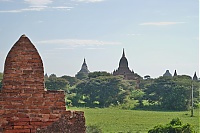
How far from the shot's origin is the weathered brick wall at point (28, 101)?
4.59m

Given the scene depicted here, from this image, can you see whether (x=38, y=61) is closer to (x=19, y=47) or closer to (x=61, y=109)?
(x=19, y=47)

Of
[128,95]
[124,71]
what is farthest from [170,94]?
[124,71]

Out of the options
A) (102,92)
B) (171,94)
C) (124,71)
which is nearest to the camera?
(171,94)

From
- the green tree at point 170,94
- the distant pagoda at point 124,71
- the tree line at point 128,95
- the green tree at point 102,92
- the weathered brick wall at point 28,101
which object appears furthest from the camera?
the distant pagoda at point 124,71

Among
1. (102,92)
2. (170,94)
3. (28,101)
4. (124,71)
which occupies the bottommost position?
(28,101)

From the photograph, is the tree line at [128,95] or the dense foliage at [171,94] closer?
the dense foliage at [171,94]

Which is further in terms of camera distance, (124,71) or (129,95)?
(124,71)

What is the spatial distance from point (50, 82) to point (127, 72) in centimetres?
3139

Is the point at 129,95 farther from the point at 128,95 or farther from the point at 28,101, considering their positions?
the point at 28,101

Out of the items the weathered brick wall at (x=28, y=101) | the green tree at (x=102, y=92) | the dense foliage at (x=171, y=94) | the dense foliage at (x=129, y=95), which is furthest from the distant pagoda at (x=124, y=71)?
the weathered brick wall at (x=28, y=101)

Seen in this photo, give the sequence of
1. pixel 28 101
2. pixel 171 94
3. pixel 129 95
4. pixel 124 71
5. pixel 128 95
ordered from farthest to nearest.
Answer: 1. pixel 124 71
2. pixel 129 95
3. pixel 128 95
4. pixel 171 94
5. pixel 28 101

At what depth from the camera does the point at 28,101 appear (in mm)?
4621

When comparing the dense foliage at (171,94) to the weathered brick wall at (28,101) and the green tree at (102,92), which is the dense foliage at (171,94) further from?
the weathered brick wall at (28,101)

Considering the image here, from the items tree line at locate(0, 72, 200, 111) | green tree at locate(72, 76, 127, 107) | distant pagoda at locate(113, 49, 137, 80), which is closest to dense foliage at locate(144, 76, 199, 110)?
tree line at locate(0, 72, 200, 111)
